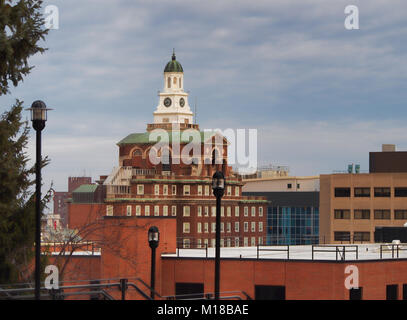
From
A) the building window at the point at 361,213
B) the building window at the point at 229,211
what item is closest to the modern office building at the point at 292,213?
the building window at the point at 229,211

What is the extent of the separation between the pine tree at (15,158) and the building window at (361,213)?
109347mm

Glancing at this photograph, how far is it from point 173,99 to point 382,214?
7776cm

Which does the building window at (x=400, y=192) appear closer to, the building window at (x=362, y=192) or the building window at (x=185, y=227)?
the building window at (x=362, y=192)

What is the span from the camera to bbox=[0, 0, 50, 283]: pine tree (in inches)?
902

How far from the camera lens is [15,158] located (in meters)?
25.2

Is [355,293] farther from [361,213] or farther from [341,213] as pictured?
[341,213]

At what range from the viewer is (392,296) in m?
38.2

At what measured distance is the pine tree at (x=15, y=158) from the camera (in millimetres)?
22922

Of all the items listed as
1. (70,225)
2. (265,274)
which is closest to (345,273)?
(265,274)

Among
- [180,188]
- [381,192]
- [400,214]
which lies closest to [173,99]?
[180,188]
